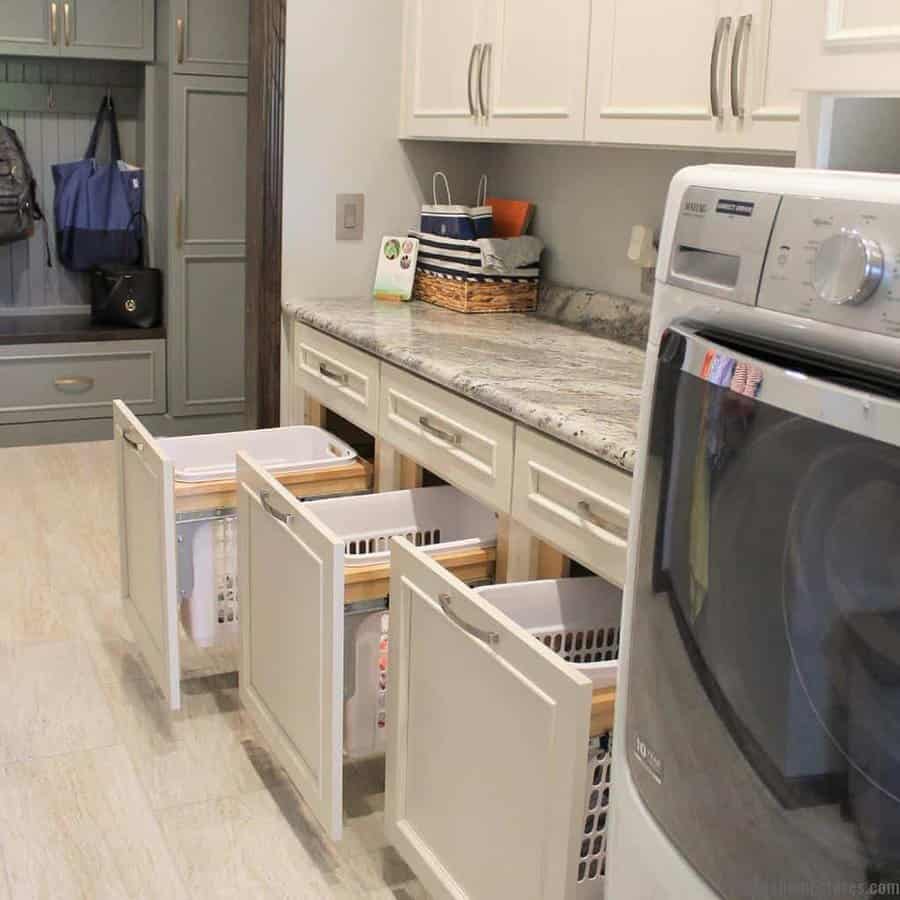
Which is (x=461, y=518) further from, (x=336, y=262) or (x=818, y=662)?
(x=818, y=662)

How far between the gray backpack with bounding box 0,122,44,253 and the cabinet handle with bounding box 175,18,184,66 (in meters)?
0.78

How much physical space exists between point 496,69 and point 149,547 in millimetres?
1310

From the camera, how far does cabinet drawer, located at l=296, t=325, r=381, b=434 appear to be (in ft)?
8.63

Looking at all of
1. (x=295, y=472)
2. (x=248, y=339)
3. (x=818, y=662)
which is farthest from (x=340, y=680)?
(x=248, y=339)

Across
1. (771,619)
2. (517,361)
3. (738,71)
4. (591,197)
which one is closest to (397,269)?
(591,197)

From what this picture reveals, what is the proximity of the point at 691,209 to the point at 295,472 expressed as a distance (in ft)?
4.97

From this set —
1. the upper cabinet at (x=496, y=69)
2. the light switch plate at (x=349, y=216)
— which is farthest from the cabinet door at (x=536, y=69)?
the light switch plate at (x=349, y=216)

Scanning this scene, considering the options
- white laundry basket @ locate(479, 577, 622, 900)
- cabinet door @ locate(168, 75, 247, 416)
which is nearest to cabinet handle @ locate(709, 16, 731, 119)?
white laundry basket @ locate(479, 577, 622, 900)

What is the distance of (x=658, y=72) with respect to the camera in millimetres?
2160

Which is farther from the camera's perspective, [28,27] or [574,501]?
[28,27]

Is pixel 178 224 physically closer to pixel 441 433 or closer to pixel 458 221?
pixel 458 221

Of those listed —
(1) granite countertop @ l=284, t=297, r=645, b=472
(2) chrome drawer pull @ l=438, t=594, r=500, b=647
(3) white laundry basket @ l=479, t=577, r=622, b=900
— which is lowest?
(3) white laundry basket @ l=479, t=577, r=622, b=900

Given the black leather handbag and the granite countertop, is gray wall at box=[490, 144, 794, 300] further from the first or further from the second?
the black leather handbag

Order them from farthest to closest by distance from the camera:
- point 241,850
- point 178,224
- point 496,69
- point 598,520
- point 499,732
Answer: point 178,224 < point 496,69 < point 241,850 < point 598,520 < point 499,732
